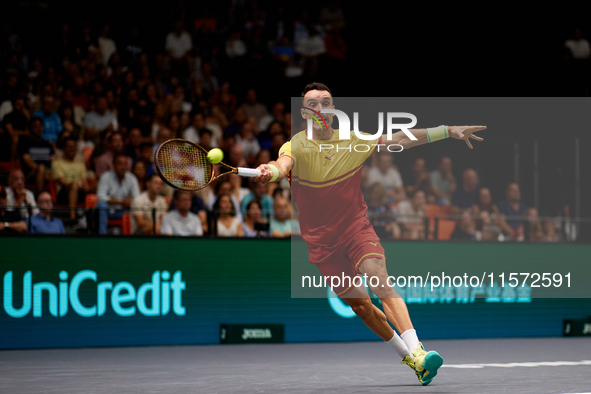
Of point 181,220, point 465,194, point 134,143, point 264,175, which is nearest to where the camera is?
point 264,175

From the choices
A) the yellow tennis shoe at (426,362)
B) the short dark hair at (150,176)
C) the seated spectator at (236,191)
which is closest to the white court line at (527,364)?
the yellow tennis shoe at (426,362)

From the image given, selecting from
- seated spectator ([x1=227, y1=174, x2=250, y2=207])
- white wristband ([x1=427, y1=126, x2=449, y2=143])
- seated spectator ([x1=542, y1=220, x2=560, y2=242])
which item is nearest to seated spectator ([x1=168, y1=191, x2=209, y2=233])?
seated spectator ([x1=227, y1=174, x2=250, y2=207])

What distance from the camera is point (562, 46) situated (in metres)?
16.3

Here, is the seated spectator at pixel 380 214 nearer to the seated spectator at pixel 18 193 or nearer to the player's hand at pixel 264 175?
the seated spectator at pixel 18 193

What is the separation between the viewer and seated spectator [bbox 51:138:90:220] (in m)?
10.5

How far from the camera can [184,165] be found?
6.50m

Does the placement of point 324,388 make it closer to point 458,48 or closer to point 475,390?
point 475,390

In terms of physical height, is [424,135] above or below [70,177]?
above

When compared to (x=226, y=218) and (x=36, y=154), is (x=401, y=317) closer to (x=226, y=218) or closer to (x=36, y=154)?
(x=226, y=218)

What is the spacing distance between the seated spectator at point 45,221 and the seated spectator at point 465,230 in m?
5.37

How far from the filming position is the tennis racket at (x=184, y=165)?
20.9ft

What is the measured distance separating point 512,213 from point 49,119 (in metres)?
6.93

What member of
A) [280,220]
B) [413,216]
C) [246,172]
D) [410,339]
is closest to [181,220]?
[280,220]

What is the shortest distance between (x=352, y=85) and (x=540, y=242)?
16.4ft
